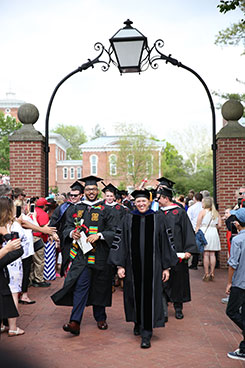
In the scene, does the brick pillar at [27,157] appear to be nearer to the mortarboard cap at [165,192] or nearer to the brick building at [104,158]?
the mortarboard cap at [165,192]

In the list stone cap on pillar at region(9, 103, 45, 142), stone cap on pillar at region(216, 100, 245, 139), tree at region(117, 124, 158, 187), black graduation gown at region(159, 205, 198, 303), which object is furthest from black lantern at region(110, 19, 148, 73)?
tree at region(117, 124, 158, 187)

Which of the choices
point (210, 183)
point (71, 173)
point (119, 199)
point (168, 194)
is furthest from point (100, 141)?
point (168, 194)

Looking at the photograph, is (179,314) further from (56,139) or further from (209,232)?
(56,139)

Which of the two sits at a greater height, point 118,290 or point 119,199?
point 119,199

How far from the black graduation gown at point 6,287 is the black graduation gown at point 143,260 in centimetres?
A: 142

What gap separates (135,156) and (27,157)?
1825 inches

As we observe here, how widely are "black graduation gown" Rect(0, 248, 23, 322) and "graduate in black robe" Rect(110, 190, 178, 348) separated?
142 cm

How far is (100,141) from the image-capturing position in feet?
215

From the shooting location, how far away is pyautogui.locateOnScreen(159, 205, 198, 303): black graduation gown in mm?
7352

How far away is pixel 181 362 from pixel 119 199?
711cm

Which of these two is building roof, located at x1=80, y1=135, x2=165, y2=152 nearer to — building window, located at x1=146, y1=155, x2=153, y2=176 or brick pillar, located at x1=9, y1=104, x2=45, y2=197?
building window, located at x1=146, y1=155, x2=153, y2=176

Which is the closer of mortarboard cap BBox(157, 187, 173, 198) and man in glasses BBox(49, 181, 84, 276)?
man in glasses BBox(49, 181, 84, 276)

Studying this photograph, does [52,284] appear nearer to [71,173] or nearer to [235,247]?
[235,247]

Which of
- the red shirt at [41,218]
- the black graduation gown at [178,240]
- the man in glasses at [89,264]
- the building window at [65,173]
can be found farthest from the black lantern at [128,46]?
the building window at [65,173]
